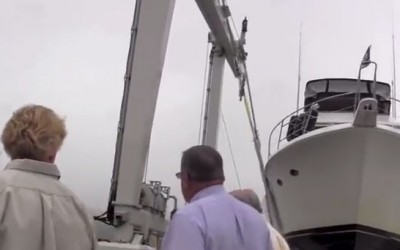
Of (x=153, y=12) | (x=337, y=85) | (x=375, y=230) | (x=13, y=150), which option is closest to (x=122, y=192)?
(x=153, y=12)

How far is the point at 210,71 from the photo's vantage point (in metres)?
18.0

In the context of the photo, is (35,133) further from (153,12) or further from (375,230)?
(375,230)

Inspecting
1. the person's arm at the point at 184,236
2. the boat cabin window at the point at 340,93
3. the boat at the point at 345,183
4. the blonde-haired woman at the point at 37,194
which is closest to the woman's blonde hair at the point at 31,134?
the blonde-haired woman at the point at 37,194

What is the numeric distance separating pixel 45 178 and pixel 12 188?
164mm

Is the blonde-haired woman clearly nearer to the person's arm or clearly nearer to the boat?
the person's arm

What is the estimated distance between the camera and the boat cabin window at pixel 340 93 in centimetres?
1441

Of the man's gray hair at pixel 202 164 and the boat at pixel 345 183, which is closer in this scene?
the man's gray hair at pixel 202 164

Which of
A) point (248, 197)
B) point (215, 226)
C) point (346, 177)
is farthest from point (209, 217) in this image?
point (346, 177)

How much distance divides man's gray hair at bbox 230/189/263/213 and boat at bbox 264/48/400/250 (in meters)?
6.69

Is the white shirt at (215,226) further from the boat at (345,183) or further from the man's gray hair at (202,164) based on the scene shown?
the boat at (345,183)

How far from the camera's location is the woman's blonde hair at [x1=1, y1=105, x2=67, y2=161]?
2.91 metres

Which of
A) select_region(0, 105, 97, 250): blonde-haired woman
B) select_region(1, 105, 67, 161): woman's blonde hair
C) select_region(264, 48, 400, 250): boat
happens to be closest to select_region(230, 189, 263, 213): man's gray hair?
select_region(0, 105, 97, 250): blonde-haired woman

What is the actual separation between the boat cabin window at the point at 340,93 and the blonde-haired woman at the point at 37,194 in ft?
37.8

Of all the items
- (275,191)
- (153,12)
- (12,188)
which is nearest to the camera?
(12,188)
